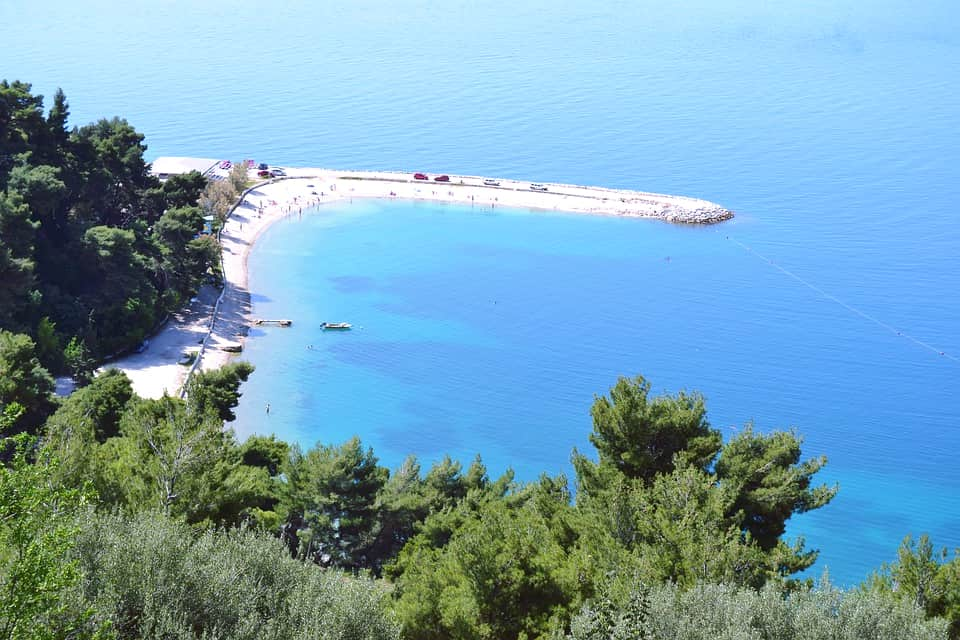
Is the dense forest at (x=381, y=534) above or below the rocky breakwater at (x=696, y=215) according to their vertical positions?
below

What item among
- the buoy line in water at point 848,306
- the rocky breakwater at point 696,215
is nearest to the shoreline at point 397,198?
the rocky breakwater at point 696,215

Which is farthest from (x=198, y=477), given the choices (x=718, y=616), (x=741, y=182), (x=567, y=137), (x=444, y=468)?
(x=567, y=137)

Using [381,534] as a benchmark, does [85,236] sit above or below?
above

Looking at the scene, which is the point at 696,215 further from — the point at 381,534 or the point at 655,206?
the point at 381,534

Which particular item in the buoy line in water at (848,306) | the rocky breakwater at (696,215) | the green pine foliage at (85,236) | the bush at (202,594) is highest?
the rocky breakwater at (696,215)

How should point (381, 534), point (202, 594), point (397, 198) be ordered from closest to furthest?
1. point (202, 594)
2. point (381, 534)
3. point (397, 198)

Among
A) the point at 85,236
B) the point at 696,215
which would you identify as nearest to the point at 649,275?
the point at 696,215

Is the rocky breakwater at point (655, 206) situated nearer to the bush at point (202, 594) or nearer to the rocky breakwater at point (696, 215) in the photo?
the rocky breakwater at point (696, 215)
